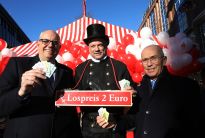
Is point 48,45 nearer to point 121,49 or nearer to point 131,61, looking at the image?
point 131,61

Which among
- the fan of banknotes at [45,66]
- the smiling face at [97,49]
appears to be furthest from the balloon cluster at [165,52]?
the fan of banknotes at [45,66]

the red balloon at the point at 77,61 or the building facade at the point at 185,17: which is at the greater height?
the building facade at the point at 185,17

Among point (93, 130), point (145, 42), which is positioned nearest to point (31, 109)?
point (93, 130)

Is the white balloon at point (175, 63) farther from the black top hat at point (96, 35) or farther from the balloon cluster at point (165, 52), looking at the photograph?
the black top hat at point (96, 35)

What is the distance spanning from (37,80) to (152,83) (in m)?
1.32

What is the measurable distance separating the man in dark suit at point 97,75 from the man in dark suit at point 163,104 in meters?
0.37

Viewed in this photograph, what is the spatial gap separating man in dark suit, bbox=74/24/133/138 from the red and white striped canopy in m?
5.60

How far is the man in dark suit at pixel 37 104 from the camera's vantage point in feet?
8.52

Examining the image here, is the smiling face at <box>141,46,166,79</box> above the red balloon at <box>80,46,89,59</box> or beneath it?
beneath

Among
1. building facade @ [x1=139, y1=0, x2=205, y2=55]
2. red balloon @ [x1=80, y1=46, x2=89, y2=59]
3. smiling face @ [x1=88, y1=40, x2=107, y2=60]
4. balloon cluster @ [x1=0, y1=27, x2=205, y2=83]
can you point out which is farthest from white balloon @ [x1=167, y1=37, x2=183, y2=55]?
building facade @ [x1=139, y1=0, x2=205, y2=55]

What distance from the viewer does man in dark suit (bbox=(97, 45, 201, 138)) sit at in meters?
2.83

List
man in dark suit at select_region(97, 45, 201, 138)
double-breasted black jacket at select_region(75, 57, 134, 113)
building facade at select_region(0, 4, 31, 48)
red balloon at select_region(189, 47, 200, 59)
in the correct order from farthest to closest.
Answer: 1. building facade at select_region(0, 4, 31, 48)
2. red balloon at select_region(189, 47, 200, 59)
3. double-breasted black jacket at select_region(75, 57, 134, 113)
4. man in dark suit at select_region(97, 45, 201, 138)

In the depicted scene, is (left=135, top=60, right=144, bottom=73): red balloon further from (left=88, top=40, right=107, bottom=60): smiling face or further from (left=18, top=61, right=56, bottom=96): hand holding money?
(left=18, top=61, right=56, bottom=96): hand holding money

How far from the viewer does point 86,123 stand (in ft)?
11.2
